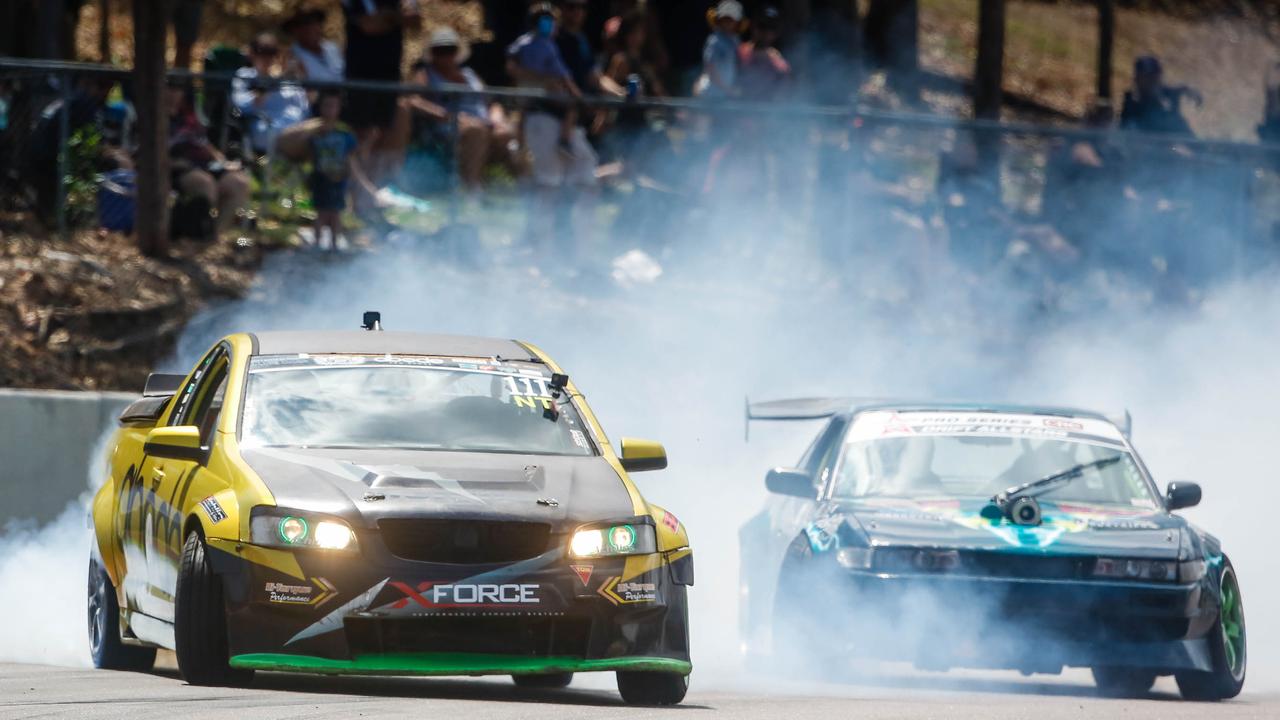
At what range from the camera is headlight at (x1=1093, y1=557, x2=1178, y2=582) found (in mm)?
8828

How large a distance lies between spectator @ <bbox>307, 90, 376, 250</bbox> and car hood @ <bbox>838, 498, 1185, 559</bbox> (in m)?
6.86

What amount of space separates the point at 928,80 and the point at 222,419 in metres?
22.8

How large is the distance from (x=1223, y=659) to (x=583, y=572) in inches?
120

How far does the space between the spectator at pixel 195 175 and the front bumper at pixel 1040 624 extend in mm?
8037

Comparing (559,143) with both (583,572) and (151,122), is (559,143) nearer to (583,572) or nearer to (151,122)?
(151,122)

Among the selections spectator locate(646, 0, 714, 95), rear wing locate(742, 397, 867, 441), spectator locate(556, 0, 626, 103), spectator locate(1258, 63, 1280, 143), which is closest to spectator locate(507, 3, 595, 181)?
spectator locate(556, 0, 626, 103)

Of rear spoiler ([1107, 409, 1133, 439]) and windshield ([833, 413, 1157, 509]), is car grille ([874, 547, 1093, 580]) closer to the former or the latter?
windshield ([833, 413, 1157, 509])

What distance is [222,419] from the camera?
25.7ft

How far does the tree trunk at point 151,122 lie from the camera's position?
15078mm

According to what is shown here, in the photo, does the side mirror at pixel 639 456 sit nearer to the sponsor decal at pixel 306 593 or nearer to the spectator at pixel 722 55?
→ the sponsor decal at pixel 306 593

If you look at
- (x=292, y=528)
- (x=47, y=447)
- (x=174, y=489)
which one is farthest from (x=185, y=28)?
(x=292, y=528)

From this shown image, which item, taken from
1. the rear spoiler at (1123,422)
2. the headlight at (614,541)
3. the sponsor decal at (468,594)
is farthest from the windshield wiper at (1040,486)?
the sponsor decal at (468,594)

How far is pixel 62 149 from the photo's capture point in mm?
15031

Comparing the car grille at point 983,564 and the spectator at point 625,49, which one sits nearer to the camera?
the car grille at point 983,564
